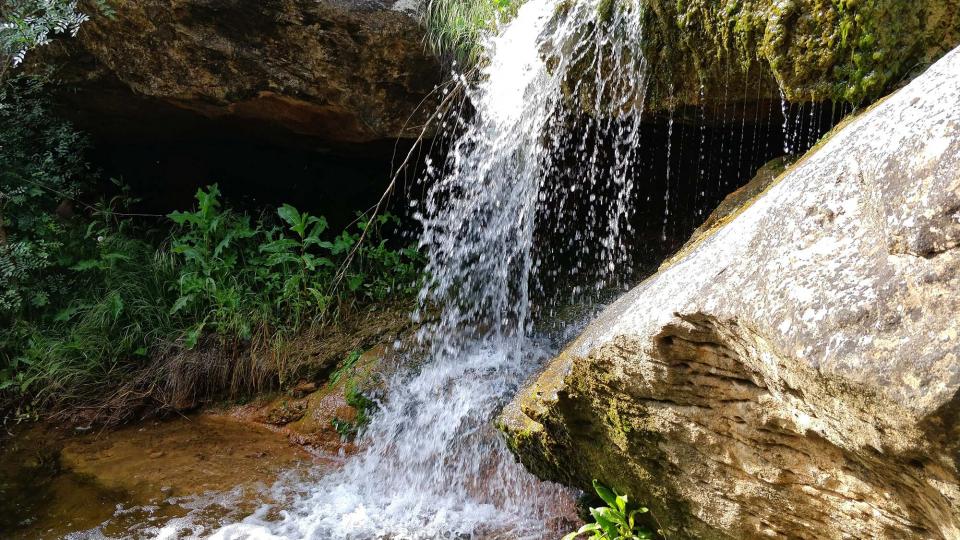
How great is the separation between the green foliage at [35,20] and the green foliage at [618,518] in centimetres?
401

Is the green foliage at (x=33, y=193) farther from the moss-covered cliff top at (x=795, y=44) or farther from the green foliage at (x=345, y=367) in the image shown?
the moss-covered cliff top at (x=795, y=44)

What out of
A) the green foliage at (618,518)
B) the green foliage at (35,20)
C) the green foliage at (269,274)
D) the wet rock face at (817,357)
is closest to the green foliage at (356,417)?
the green foliage at (269,274)

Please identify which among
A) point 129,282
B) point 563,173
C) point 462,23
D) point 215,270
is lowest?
point 129,282

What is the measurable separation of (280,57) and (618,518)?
3504 mm

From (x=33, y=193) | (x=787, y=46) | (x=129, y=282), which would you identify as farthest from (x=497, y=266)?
(x=33, y=193)

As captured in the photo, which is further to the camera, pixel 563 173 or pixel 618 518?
pixel 563 173

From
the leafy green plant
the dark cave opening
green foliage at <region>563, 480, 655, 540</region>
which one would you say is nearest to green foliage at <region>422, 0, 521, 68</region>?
the dark cave opening

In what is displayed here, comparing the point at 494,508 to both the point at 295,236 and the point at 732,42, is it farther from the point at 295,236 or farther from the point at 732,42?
the point at 295,236

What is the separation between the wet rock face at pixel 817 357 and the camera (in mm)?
1350

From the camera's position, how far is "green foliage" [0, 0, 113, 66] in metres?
4.31

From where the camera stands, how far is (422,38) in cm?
444

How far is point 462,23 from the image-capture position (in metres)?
4.26

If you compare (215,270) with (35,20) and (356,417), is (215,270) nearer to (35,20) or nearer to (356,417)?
(356,417)

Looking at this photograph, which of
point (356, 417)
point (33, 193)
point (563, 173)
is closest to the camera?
point (356, 417)
